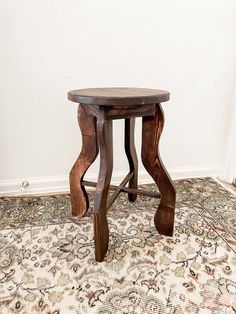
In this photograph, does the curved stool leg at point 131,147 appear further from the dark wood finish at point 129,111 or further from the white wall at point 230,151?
the white wall at point 230,151

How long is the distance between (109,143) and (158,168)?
0.24 meters

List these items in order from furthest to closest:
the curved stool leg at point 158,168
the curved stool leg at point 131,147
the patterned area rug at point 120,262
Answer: the curved stool leg at point 131,147 → the curved stool leg at point 158,168 → the patterned area rug at point 120,262

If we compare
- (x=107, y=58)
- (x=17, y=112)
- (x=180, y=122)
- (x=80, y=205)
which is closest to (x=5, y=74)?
(x=17, y=112)

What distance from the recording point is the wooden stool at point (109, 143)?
32.7 inches

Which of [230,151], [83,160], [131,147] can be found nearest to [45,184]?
[83,160]

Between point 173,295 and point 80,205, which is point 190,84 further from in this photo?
point 173,295

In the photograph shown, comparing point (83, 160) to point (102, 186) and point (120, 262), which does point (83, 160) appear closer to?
point (102, 186)

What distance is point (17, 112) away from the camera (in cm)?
131

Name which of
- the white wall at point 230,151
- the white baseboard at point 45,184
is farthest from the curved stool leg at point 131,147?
the white wall at point 230,151

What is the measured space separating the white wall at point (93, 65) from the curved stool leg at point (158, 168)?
462 millimetres

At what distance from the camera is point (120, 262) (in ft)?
3.07

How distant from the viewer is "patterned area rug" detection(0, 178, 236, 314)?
773 mm

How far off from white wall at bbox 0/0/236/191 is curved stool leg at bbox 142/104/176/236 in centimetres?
46

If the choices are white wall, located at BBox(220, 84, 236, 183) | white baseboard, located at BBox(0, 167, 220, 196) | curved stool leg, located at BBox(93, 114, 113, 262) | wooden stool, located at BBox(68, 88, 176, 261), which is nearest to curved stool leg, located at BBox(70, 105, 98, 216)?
wooden stool, located at BBox(68, 88, 176, 261)
